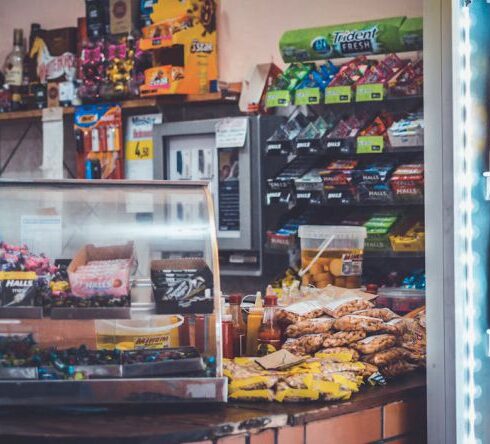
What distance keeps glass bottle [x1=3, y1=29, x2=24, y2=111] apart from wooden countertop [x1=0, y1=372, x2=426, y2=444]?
4253 mm

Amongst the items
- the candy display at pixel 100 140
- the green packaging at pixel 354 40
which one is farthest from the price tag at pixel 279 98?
the candy display at pixel 100 140

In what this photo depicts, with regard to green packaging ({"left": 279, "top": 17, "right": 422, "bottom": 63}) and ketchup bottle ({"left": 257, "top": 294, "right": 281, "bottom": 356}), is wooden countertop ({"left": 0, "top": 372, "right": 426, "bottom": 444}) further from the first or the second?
green packaging ({"left": 279, "top": 17, "right": 422, "bottom": 63})

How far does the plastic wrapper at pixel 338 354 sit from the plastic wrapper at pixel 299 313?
0.13m

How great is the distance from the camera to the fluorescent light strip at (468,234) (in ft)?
7.38

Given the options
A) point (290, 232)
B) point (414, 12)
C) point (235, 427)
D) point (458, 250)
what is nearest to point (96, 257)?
point (235, 427)

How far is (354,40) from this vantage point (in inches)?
181

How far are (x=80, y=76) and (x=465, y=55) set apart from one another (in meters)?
4.02

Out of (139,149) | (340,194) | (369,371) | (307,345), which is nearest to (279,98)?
(340,194)

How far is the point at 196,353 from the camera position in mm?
2416

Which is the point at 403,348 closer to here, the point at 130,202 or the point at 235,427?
the point at 235,427

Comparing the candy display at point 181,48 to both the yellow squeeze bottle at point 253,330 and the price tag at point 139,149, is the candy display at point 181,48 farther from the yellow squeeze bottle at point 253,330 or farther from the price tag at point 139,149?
the yellow squeeze bottle at point 253,330

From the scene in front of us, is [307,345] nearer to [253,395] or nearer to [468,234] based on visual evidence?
[253,395]

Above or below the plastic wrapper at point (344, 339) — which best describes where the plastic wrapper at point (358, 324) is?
above

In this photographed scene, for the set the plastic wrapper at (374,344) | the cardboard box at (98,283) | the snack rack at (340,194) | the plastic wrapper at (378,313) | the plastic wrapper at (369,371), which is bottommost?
the plastic wrapper at (369,371)
